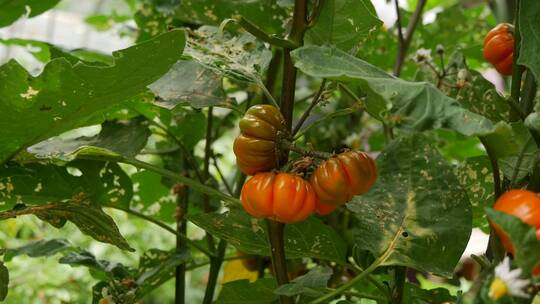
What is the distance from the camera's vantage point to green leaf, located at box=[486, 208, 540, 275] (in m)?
0.42

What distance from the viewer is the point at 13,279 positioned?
190cm

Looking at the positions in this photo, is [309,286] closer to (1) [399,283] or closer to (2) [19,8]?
(1) [399,283]

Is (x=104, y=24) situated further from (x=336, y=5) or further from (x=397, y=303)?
(x=397, y=303)

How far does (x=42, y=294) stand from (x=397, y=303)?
1.53 metres

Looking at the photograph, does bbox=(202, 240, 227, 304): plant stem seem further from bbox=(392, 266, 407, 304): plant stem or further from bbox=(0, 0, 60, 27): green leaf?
bbox=(0, 0, 60, 27): green leaf

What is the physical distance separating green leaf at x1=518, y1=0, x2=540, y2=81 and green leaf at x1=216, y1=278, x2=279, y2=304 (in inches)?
13.4

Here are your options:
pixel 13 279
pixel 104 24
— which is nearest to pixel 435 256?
pixel 104 24

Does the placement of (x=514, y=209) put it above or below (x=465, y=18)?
below

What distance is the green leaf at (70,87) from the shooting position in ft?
1.88

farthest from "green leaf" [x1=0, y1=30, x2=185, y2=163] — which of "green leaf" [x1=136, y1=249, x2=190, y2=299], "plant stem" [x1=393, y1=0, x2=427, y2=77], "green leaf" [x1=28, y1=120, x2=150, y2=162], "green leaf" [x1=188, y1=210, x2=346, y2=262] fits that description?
"plant stem" [x1=393, y1=0, x2=427, y2=77]

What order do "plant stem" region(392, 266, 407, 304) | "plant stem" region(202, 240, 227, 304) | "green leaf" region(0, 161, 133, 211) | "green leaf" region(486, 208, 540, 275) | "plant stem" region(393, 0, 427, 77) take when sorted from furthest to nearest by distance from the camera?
1. "plant stem" region(393, 0, 427, 77)
2. "plant stem" region(202, 240, 227, 304)
3. "green leaf" region(0, 161, 133, 211)
4. "plant stem" region(392, 266, 407, 304)
5. "green leaf" region(486, 208, 540, 275)

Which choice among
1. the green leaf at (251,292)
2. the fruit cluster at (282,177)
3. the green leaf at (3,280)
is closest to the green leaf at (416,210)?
the fruit cluster at (282,177)

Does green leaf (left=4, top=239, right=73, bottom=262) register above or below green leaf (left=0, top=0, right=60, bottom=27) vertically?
below

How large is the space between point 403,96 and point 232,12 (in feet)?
1.68
